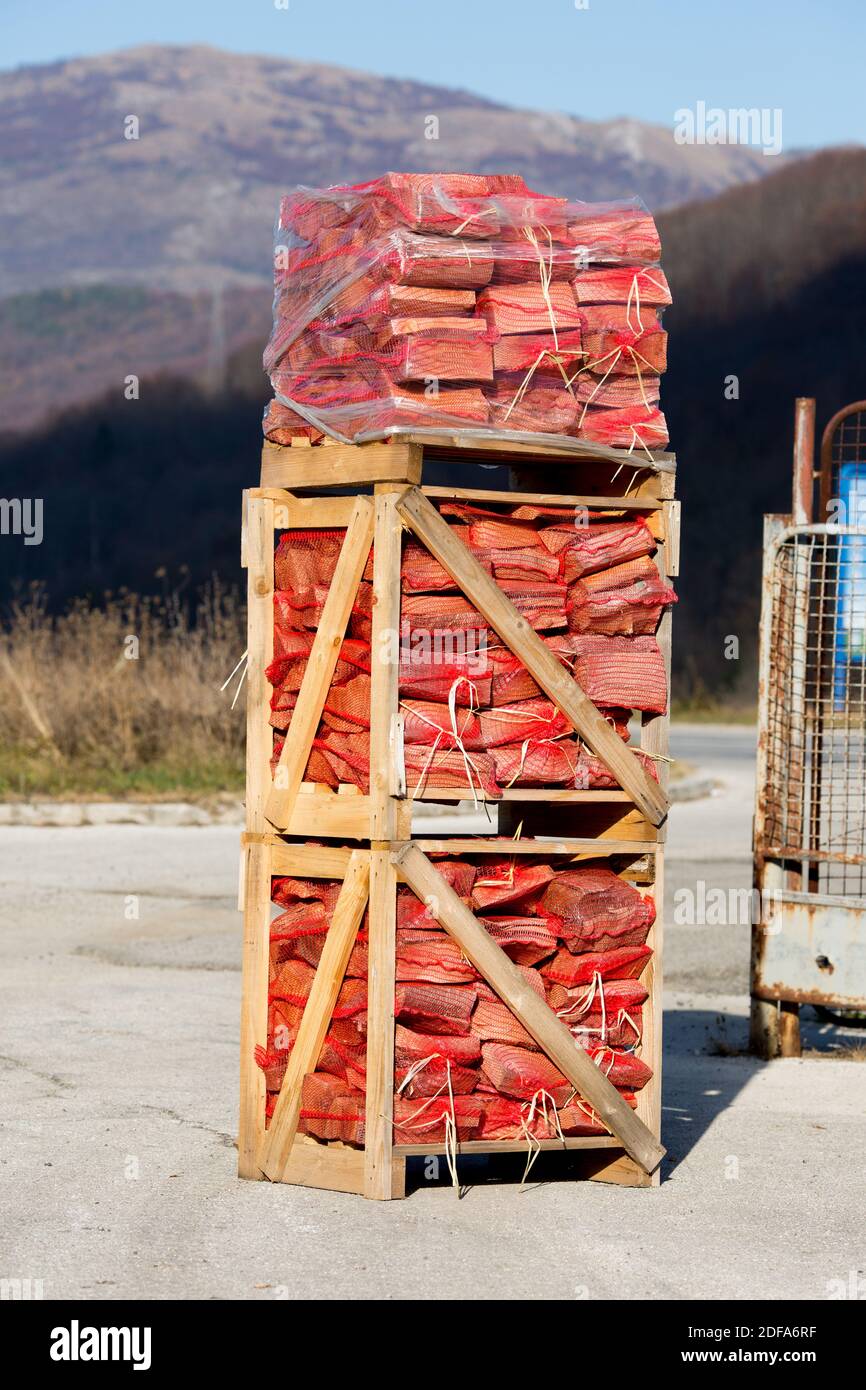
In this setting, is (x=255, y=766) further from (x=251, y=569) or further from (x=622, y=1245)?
(x=622, y=1245)

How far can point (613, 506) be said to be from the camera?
21.4ft

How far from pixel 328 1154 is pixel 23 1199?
962 mm

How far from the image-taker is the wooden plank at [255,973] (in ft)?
21.2

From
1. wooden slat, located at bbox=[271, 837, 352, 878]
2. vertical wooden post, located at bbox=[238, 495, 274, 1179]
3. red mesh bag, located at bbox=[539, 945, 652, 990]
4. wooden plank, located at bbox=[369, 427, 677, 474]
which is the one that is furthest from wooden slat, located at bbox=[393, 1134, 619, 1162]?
wooden plank, located at bbox=[369, 427, 677, 474]

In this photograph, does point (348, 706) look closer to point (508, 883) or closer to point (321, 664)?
point (321, 664)

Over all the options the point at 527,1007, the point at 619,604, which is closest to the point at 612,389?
the point at 619,604

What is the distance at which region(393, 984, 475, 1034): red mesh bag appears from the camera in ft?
20.1

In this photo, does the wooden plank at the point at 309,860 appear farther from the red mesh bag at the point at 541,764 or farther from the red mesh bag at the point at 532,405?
the red mesh bag at the point at 532,405

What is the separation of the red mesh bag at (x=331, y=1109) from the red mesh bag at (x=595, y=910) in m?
0.87

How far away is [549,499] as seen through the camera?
6.39 meters

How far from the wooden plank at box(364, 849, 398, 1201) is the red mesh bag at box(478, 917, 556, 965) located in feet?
1.25

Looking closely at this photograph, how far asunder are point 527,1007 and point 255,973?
95 cm

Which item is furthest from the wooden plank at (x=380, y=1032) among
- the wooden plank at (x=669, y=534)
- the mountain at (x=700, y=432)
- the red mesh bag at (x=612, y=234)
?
the mountain at (x=700, y=432)

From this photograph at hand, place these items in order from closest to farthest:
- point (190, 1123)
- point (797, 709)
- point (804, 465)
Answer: point (190, 1123) → point (797, 709) → point (804, 465)
